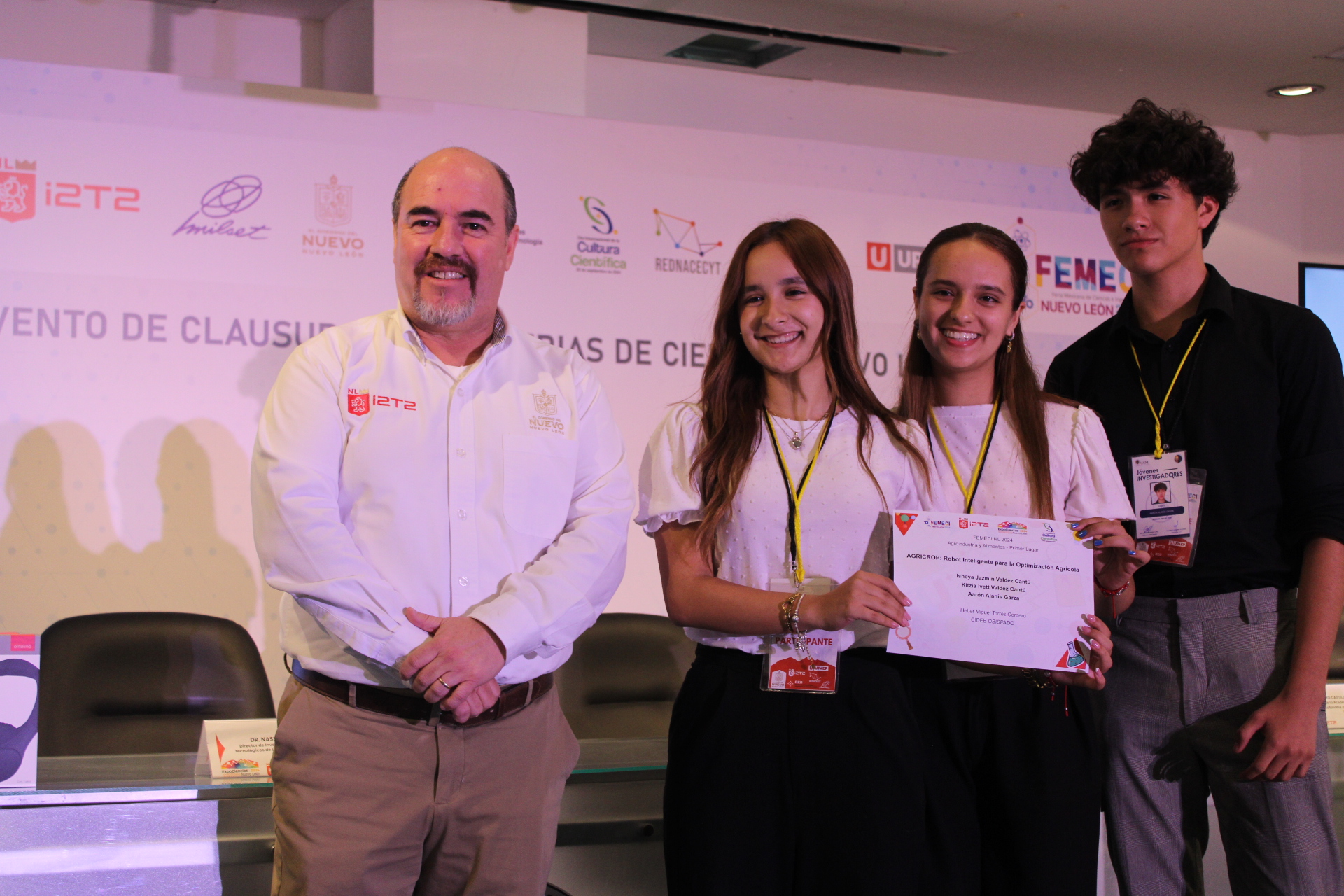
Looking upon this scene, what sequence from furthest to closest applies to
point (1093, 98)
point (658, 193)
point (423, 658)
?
point (1093, 98), point (658, 193), point (423, 658)

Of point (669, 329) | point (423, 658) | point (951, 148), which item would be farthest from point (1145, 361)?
point (951, 148)

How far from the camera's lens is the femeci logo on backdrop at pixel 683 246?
475 cm

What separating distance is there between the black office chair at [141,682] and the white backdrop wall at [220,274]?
114cm

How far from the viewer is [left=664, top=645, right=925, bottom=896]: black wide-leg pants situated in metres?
1.80

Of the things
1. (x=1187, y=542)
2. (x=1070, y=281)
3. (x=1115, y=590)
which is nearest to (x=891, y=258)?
(x=1070, y=281)

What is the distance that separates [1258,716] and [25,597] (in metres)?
4.09

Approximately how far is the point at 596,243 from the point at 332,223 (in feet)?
3.59

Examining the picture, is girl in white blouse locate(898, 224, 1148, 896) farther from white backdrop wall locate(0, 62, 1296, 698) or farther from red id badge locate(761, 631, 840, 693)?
white backdrop wall locate(0, 62, 1296, 698)

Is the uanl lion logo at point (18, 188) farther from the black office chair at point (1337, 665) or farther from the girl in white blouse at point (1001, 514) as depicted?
the black office chair at point (1337, 665)

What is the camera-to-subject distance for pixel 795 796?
1.83 m

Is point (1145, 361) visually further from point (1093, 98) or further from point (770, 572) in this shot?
point (1093, 98)

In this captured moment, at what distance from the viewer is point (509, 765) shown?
6.15 feet

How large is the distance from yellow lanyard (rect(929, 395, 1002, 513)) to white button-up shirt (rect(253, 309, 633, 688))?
663mm

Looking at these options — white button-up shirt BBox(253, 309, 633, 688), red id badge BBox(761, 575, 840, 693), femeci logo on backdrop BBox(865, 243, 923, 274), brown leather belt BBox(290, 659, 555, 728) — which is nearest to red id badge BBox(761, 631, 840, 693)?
red id badge BBox(761, 575, 840, 693)
